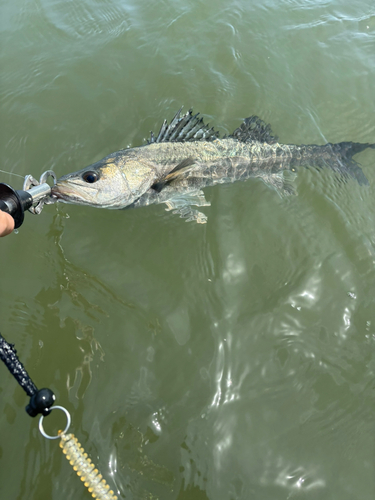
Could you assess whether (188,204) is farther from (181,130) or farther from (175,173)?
(181,130)

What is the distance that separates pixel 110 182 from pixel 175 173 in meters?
0.87

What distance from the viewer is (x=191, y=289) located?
175 inches

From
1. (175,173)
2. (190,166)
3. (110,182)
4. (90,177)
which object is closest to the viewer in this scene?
(90,177)

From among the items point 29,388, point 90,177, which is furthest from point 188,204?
point 29,388

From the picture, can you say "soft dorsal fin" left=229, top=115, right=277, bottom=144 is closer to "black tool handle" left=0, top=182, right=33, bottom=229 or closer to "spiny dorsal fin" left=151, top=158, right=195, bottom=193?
"spiny dorsal fin" left=151, top=158, right=195, bottom=193

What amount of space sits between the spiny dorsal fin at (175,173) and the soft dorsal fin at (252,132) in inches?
45.0

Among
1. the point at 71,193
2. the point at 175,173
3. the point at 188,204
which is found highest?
the point at 71,193

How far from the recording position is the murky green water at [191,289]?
11.1 feet

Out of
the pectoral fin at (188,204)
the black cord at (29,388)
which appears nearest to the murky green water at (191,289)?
the pectoral fin at (188,204)

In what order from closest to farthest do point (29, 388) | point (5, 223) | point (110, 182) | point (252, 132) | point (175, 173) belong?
point (29, 388) → point (5, 223) → point (110, 182) → point (175, 173) → point (252, 132)

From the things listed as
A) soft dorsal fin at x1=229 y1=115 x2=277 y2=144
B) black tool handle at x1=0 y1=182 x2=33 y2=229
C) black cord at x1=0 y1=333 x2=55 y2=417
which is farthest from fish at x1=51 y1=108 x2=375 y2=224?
black cord at x1=0 y1=333 x2=55 y2=417

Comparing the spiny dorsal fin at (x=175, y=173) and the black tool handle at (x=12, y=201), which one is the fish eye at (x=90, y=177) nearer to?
the spiny dorsal fin at (x=175, y=173)

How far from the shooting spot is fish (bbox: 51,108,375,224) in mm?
4327

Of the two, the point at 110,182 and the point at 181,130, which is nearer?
the point at 110,182
